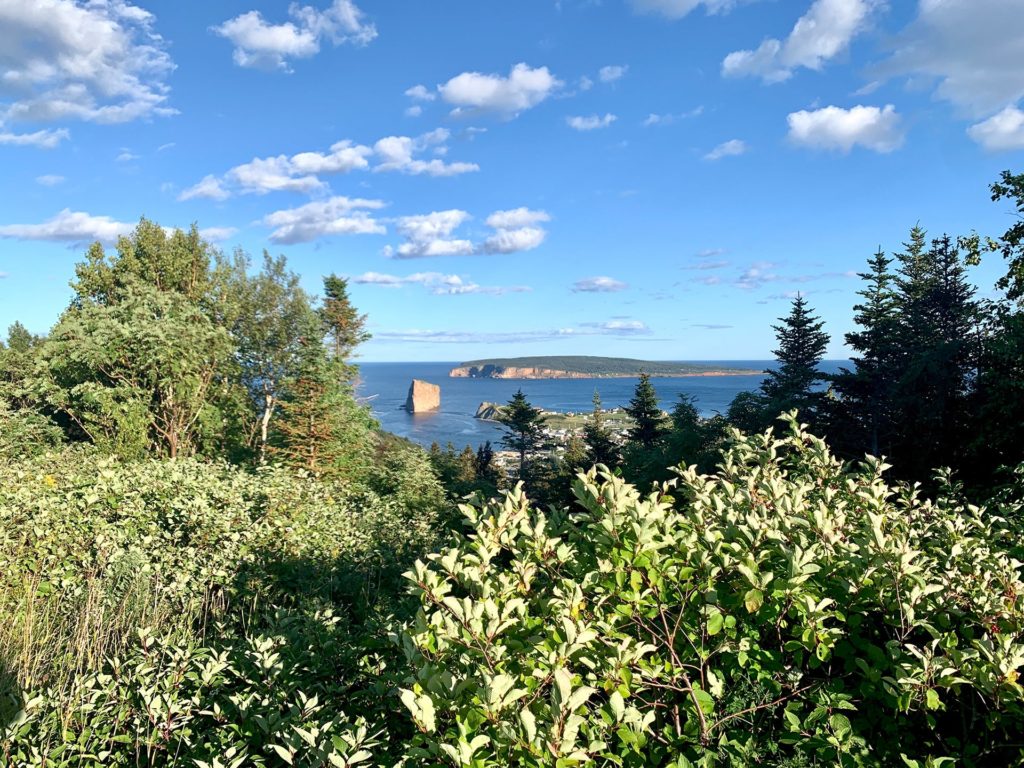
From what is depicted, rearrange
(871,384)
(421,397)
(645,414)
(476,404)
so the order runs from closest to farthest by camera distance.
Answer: (871,384)
(645,414)
(421,397)
(476,404)

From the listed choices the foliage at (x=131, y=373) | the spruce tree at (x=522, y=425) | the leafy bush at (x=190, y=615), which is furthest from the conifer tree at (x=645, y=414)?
the leafy bush at (x=190, y=615)

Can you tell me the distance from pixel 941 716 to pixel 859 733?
1.43ft

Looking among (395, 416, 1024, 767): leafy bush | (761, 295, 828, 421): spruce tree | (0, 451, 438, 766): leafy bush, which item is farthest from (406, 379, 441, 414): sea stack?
(395, 416, 1024, 767): leafy bush

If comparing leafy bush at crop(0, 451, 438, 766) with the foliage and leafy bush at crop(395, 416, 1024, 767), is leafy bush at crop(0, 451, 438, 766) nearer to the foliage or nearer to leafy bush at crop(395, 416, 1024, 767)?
leafy bush at crop(395, 416, 1024, 767)

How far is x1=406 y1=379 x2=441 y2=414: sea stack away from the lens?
134 metres

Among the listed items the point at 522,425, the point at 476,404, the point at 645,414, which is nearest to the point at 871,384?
the point at 645,414

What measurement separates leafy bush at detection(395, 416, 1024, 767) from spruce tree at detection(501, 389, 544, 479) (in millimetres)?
36249

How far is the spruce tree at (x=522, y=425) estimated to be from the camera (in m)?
40.7

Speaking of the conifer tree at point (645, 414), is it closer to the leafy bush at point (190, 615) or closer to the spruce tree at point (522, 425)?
the spruce tree at point (522, 425)

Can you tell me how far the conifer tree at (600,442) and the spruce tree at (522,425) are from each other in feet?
13.7

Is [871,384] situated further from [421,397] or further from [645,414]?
[421,397]

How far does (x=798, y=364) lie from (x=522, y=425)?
63.8 ft

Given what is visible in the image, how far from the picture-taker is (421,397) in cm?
13612

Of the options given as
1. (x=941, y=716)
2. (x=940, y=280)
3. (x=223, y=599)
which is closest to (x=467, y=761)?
(x=941, y=716)
